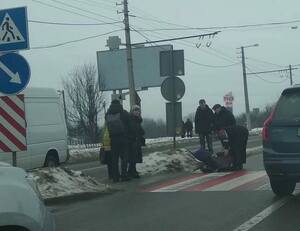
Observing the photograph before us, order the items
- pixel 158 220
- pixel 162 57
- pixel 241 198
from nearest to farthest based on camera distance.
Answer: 1. pixel 158 220
2. pixel 241 198
3. pixel 162 57

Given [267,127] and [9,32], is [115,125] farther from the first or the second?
[267,127]

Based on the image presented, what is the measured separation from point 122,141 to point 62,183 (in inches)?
100

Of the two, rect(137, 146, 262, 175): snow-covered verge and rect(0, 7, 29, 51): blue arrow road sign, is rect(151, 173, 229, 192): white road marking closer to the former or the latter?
rect(137, 146, 262, 175): snow-covered verge

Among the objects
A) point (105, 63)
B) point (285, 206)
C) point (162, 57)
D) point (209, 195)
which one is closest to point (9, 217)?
point (285, 206)

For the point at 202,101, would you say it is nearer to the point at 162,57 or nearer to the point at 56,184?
the point at 162,57

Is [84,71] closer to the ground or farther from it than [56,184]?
farther from it

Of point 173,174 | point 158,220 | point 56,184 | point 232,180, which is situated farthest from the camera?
point 173,174

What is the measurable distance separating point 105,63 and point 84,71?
4.83 m

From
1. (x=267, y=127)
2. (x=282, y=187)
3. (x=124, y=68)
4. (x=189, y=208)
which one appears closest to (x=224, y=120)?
(x=282, y=187)

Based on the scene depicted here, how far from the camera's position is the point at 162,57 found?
16984 millimetres

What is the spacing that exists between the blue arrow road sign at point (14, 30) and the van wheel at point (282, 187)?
4.59 metres

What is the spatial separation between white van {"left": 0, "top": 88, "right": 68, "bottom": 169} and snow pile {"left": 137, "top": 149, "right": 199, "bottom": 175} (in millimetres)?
2382

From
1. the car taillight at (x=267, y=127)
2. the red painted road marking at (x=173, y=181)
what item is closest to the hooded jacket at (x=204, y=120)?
the red painted road marking at (x=173, y=181)

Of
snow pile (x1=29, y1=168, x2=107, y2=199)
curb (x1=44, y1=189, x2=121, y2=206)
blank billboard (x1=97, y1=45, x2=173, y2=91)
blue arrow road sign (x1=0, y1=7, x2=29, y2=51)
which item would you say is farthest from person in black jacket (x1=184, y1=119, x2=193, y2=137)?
blue arrow road sign (x1=0, y1=7, x2=29, y2=51)
